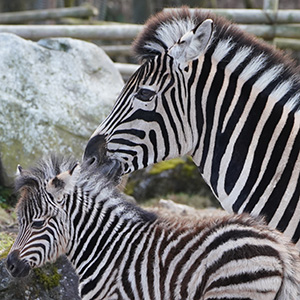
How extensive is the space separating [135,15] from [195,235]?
18727 millimetres

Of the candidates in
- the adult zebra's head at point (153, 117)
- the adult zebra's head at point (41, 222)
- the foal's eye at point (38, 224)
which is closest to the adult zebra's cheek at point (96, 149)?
the adult zebra's head at point (153, 117)

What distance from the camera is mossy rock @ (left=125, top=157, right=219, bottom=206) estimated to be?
35.2 ft

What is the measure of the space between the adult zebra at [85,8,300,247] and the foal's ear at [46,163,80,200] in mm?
504

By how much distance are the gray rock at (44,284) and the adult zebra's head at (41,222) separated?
0.78 m

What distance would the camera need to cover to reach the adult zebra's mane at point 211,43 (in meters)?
5.00

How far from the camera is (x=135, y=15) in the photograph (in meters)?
22.2

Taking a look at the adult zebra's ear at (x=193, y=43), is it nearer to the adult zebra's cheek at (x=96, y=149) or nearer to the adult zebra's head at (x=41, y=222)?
the adult zebra's cheek at (x=96, y=149)

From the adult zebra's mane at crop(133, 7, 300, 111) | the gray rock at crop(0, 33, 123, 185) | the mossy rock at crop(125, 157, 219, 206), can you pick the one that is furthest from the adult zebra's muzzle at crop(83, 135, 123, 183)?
the mossy rock at crop(125, 157, 219, 206)

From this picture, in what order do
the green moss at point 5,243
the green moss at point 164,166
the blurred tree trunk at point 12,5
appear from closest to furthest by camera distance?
the green moss at point 5,243 → the green moss at point 164,166 → the blurred tree trunk at point 12,5

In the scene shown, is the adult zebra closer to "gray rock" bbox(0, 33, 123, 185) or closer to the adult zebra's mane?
the adult zebra's mane

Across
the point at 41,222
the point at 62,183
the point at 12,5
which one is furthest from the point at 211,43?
the point at 12,5

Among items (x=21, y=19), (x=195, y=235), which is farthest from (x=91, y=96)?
(x=21, y=19)

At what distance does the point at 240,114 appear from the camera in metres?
5.02

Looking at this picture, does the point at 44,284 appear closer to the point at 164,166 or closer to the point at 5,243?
the point at 5,243
